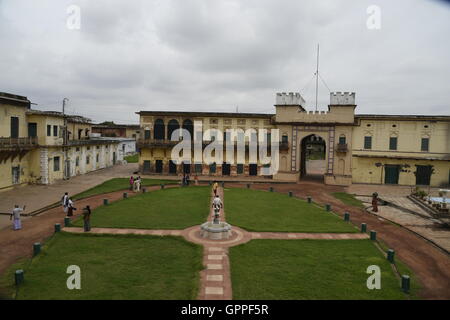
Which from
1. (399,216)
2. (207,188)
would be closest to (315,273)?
(399,216)

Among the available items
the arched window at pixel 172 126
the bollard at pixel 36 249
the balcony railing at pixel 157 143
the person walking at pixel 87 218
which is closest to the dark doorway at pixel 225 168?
the balcony railing at pixel 157 143

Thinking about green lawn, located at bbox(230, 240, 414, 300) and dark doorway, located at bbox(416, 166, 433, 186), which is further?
dark doorway, located at bbox(416, 166, 433, 186)

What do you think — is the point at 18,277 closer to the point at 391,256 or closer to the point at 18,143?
the point at 391,256

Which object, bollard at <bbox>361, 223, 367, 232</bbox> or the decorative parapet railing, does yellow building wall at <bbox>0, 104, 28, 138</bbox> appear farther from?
bollard at <bbox>361, 223, 367, 232</bbox>

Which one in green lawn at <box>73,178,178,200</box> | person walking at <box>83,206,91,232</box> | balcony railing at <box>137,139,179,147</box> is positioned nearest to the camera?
person walking at <box>83,206,91,232</box>

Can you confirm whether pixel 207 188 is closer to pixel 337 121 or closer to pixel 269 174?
pixel 269 174

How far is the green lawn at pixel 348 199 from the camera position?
30.5 m

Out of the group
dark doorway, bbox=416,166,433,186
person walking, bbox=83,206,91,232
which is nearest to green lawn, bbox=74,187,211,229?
person walking, bbox=83,206,91,232

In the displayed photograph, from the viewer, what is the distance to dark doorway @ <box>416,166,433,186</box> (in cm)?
4069

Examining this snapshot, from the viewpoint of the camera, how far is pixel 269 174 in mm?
45250

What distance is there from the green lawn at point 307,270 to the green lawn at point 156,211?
6475mm

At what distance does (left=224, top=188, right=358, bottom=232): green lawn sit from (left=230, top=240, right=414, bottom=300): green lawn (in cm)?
278

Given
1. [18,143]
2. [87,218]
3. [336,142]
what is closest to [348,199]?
[336,142]

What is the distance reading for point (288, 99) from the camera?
43.5m
